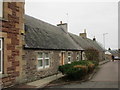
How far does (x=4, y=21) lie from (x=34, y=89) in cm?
425

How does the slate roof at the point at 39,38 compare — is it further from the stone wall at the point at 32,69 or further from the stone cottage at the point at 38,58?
the stone wall at the point at 32,69

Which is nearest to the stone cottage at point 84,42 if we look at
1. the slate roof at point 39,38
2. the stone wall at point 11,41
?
the slate roof at point 39,38

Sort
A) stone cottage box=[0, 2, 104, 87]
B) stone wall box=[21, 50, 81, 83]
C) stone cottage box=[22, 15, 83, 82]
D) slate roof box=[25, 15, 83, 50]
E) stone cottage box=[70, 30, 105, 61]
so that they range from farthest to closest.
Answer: stone cottage box=[70, 30, 105, 61]
slate roof box=[25, 15, 83, 50]
stone cottage box=[22, 15, 83, 82]
stone wall box=[21, 50, 81, 83]
stone cottage box=[0, 2, 104, 87]

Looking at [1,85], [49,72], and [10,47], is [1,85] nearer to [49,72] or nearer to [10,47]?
[10,47]

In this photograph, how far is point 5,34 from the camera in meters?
9.19

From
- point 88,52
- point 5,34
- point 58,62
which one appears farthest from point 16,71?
point 88,52

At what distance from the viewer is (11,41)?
967 centimetres

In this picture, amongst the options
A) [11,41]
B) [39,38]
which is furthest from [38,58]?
[11,41]

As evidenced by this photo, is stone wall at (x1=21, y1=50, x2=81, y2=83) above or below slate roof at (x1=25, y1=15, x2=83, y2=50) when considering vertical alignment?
below

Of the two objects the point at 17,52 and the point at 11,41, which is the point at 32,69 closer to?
the point at 17,52

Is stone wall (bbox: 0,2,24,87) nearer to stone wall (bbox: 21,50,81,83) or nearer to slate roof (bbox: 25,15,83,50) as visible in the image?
stone wall (bbox: 21,50,81,83)

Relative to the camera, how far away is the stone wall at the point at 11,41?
9.13 metres

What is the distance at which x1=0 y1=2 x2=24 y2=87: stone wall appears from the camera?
913 centimetres

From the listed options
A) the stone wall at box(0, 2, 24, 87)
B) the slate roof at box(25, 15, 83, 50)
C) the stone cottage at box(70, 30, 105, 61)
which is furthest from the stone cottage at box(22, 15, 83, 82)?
the stone cottage at box(70, 30, 105, 61)
